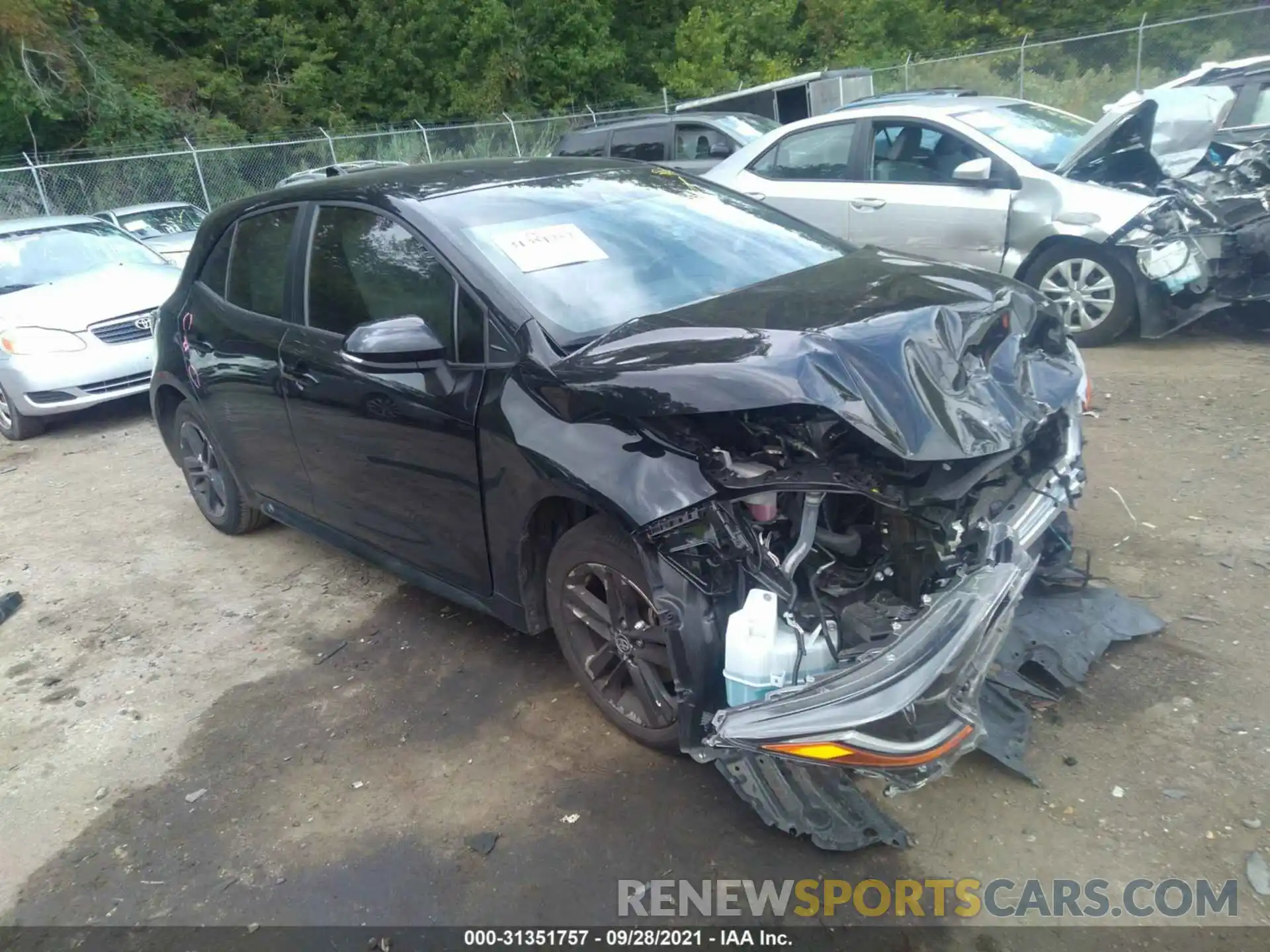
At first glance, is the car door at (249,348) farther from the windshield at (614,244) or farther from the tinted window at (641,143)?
the tinted window at (641,143)

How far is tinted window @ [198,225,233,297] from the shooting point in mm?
4633

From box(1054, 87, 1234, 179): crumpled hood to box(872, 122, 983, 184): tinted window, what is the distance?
79 cm

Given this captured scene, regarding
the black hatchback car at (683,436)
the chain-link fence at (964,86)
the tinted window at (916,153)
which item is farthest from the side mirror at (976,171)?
the chain-link fence at (964,86)

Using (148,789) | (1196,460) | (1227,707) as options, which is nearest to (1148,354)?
(1196,460)

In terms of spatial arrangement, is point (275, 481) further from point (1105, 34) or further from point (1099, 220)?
point (1105, 34)

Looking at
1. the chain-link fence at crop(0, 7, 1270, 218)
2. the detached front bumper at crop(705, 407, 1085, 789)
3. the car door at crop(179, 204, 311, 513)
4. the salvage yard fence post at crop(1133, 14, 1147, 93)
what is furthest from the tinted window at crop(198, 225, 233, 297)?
the salvage yard fence post at crop(1133, 14, 1147, 93)

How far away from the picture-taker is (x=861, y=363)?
102 inches

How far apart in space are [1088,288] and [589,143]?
7508mm

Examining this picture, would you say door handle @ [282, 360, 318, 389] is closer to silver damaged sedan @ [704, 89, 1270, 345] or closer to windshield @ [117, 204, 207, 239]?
silver damaged sedan @ [704, 89, 1270, 345]

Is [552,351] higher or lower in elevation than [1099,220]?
higher

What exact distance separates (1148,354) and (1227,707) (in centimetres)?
416

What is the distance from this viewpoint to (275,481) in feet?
14.9

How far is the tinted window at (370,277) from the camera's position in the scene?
3.39 meters

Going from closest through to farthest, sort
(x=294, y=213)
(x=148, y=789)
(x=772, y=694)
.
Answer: (x=772, y=694) < (x=148, y=789) < (x=294, y=213)
